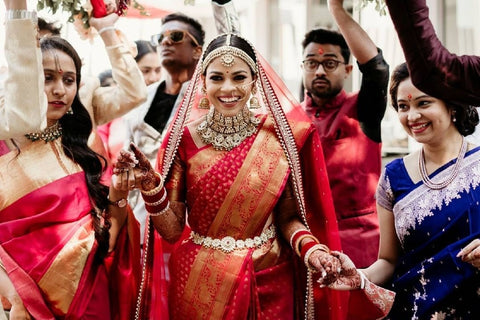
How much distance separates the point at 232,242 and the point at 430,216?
31.3 inches

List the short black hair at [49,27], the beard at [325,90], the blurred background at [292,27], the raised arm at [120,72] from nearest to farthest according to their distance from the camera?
1. the raised arm at [120,72]
2. the beard at [325,90]
3. the short black hair at [49,27]
4. the blurred background at [292,27]

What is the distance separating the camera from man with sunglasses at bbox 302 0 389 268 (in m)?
3.29

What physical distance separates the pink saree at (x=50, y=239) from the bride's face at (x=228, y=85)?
0.69 m

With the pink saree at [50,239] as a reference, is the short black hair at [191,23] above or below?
above

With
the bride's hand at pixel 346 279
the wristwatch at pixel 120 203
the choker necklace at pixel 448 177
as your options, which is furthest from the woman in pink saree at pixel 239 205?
the choker necklace at pixel 448 177

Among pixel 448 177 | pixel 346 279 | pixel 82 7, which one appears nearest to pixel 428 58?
pixel 448 177

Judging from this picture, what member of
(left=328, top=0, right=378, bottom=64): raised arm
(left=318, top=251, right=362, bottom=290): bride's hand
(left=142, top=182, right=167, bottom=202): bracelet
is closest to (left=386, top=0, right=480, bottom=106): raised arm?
(left=318, top=251, right=362, bottom=290): bride's hand

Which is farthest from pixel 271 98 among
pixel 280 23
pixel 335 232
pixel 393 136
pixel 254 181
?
pixel 280 23

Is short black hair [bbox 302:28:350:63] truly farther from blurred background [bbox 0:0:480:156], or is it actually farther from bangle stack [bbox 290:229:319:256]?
bangle stack [bbox 290:229:319:256]

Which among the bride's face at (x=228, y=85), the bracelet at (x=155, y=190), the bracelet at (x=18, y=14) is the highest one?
the bracelet at (x=18, y=14)

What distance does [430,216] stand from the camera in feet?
7.77

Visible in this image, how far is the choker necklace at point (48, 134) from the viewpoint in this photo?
8.61 feet

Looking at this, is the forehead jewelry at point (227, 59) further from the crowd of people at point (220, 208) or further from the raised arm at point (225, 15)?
the raised arm at point (225, 15)

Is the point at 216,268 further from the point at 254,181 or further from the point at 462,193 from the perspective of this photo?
the point at 462,193
